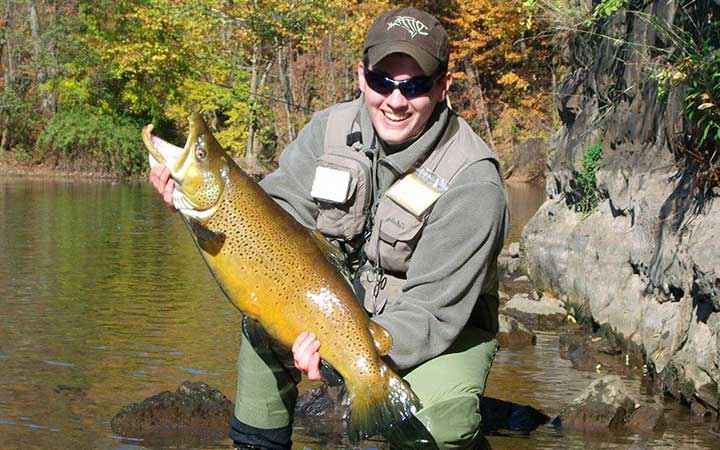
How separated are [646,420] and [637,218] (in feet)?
8.99

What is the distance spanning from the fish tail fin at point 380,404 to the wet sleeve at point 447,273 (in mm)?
253

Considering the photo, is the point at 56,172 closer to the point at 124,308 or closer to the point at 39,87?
the point at 39,87

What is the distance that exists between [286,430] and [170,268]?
35.0ft

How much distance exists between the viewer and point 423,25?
453 cm

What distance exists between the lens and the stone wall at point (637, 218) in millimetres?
7918

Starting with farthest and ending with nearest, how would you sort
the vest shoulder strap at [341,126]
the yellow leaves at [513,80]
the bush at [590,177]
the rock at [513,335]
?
the yellow leaves at [513,80]
the bush at [590,177]
the rock at [513,335]
the vest shoulder strap at [341,126]

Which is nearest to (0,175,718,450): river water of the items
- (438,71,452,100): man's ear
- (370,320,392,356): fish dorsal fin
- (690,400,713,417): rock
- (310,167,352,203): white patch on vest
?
(690,400,713,417): rock

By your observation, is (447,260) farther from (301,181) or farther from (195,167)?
(195,167)

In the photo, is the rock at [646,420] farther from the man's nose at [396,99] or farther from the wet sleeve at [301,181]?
the man's nose at [396,99]

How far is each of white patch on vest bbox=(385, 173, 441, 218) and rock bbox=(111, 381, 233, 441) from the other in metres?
3.20

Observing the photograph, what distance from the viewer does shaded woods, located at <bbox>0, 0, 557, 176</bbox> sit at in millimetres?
37312

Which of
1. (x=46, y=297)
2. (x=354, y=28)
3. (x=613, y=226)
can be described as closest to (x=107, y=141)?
(x=354, y=28)

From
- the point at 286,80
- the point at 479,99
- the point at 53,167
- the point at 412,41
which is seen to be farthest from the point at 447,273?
the point at 286,80

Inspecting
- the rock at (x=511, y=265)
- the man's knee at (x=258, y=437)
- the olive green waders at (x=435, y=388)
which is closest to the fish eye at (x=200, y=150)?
the olive green waders at (x=435, y=388)
